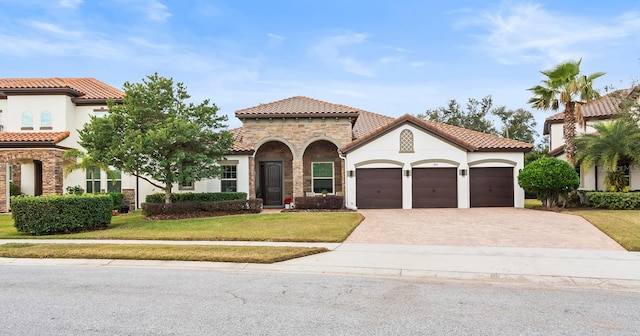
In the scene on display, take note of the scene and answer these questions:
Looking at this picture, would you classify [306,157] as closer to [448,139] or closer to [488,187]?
[448,139]

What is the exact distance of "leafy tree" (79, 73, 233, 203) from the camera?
57.0 feet

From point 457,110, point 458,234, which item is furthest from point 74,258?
point 457,110

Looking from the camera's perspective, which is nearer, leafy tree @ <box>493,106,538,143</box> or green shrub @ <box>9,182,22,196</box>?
green shrub @ <box>9,182,22,196</box>

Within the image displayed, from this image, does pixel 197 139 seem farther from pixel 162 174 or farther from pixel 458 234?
pixel 458 234

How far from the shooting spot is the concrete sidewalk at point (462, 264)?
793 cm

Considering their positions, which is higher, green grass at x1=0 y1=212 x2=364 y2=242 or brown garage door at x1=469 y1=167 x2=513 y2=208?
brown garage door at x1=469 y1=167 x2=513 y2=208

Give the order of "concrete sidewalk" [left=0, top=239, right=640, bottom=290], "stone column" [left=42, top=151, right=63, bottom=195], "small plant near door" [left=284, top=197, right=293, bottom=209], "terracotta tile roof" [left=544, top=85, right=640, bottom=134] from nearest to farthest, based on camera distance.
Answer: "concrete sidewalk" [left=0, top=239, right=640, bottom=290] → "stone column" [left=42, top=151, right=63, bottom=195] → "small plant near door" [left=284, top=197, right=293, bottom=209] → "terracotta tile roof" [left=544, top=85, right=640, bottom=134]

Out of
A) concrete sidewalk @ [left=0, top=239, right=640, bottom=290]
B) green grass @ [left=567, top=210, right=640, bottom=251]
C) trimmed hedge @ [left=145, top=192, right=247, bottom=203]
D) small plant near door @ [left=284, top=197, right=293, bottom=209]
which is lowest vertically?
concrete sidewalk @ [left=0, top=239, right=640, bottom=290]

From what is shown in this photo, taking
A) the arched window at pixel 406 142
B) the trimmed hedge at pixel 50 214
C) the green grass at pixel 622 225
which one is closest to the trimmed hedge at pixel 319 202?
the arched window at pixel 406 142

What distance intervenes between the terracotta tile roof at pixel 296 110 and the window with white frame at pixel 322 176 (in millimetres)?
3123

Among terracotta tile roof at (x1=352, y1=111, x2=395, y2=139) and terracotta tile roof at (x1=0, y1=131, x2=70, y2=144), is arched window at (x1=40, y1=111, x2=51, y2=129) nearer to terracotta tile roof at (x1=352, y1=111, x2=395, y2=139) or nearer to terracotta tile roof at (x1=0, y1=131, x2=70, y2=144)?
terracotta tile roof at (x1=0, y1=131, x2=70, y2=144)

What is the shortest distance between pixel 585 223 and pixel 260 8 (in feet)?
48.3

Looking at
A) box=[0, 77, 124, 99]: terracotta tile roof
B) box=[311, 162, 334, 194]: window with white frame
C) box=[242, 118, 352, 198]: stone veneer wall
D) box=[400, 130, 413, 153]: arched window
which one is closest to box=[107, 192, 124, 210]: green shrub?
box=[0, 77, 124, 99]: terracotta tile roof

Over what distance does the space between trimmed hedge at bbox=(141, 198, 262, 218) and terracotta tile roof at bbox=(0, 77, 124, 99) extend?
9.06 metres
